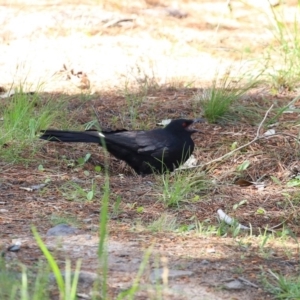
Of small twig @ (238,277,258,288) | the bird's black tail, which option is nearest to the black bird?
the bird's black tail

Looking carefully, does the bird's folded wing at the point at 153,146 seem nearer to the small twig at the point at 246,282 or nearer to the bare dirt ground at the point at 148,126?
the bare dirt ground at the point at 148,126

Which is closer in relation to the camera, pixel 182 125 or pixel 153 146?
pixel 153 146

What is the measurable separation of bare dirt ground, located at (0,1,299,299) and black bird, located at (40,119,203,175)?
16 centimetres

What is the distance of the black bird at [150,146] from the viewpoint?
19.0ft

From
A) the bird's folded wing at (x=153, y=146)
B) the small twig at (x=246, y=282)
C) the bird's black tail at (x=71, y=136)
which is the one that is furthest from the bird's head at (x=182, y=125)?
the small twig at (x=246, y=282)

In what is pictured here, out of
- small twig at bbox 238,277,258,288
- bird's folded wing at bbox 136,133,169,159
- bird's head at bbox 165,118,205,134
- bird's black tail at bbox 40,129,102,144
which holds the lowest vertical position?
bird's folded wing at bbox 136,133,169,159

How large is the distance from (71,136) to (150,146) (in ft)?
2.10

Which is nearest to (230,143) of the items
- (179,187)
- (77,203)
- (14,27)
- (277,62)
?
(179,187)

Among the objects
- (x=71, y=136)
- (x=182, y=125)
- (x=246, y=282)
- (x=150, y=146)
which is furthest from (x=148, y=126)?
(x=246, y=282)

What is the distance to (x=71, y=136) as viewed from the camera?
5637mm

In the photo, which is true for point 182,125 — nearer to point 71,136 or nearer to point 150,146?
point 150,146

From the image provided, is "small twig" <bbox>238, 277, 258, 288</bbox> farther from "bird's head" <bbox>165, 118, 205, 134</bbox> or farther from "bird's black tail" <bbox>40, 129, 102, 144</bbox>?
"bird's head" <bbox>165, 118, 205, 134</bbox>

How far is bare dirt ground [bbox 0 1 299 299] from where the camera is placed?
3.46 m

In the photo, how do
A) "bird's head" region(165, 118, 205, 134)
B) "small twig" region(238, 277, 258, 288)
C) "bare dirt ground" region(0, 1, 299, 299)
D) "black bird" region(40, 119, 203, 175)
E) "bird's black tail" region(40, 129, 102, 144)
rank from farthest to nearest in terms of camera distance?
"bird's head" region(165, 118, 205, 134) < "black bird" region(40, 119, 203, 175) < "bird's black tail" region(40, 129, 102, 144) < "bare dirt ground" region(0, 1, 299, 299) < "small twig" region(238, 277, 258, 288)
